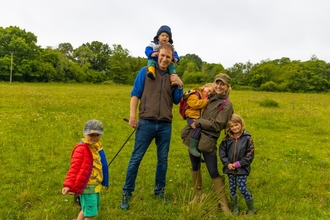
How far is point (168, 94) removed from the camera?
500 cm

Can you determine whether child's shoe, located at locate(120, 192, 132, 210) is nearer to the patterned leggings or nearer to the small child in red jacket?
the small child in red jacket

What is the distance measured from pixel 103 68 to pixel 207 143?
302 feet

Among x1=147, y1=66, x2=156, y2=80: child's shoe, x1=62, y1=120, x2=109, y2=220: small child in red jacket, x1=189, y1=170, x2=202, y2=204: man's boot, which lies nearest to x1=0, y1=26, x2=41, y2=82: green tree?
x1=147, y1=66, x2=156, y2=80: child's shoe

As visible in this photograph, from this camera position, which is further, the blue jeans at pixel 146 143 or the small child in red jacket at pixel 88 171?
the blue jeans at pixel 146 143

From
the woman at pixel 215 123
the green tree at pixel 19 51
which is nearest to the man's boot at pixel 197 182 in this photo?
the woman at pixel 215 123

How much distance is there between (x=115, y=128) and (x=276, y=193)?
Result: 755cm

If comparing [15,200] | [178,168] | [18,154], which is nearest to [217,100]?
[178,168]

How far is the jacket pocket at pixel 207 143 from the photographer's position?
4844 millimetres

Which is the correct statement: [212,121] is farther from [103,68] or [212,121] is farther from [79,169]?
[103,68]

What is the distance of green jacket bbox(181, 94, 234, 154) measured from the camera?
475cm

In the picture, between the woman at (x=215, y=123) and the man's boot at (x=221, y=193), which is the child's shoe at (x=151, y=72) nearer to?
the woman at (x=215, y=123)

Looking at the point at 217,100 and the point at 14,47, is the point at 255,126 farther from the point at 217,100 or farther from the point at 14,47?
the point at 14,47

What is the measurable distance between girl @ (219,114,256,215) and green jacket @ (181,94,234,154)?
20 cm

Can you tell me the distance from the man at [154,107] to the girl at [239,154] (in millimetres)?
→ 1077
